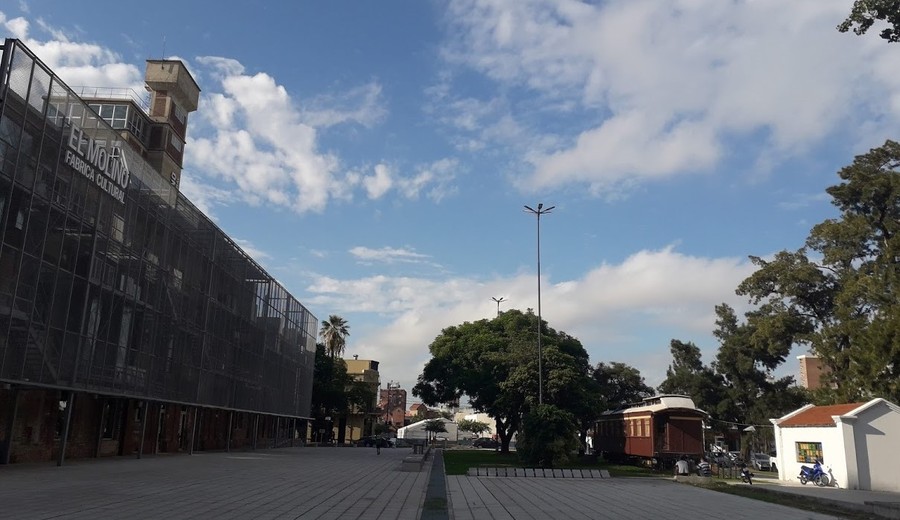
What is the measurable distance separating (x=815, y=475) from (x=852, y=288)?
1401 centimetres

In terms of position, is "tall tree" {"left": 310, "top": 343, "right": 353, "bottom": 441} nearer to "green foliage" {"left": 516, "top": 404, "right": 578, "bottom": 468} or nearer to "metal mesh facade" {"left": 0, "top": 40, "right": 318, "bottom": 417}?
"metal mesh facade" {"left": 0, "top": 40, "right": 318, "bottom": 417}

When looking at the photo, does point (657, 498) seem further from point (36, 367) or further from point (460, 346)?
point (460, 346)

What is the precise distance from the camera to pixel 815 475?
27.6 metres

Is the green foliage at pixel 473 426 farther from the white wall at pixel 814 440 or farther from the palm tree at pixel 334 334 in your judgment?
the white wall at pixel 814 440

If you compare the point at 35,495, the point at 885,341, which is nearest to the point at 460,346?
the point at 885,341

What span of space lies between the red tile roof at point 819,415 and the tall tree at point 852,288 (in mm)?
5308

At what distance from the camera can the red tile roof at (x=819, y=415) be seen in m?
28.3

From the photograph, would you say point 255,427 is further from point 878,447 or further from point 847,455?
point 878,447

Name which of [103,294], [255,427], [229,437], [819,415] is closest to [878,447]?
[819,415]

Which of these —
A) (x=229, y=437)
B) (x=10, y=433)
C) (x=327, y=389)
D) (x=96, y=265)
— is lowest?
(x=229, y=437)

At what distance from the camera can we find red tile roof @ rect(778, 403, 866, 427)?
28312 millimetres

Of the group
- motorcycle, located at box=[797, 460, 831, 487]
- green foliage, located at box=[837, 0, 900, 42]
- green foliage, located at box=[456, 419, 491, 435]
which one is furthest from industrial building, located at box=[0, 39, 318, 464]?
green foliage, located at box=[456, 419, 491, 435]

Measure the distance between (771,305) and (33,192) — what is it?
144 feet

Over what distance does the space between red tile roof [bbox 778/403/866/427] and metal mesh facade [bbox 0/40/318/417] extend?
96.7 feet
